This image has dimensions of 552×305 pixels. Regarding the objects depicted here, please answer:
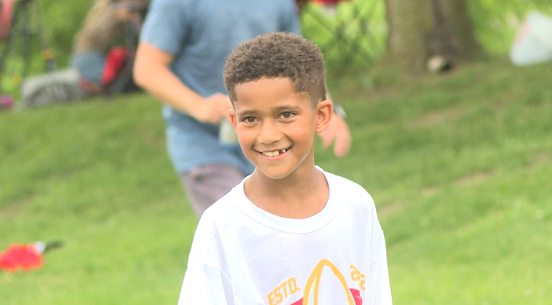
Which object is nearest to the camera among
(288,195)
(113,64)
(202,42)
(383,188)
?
(288,195)

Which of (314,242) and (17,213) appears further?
(17,213)

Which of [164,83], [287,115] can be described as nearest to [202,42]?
[164,83]

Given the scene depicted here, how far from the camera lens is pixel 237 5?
13.7 feet

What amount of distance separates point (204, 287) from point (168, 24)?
1865mm

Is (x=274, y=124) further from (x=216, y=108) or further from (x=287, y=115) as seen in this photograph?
(x=216, y=108)

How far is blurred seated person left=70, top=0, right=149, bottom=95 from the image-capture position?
13422 millimetres

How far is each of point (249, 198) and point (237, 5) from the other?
1.74 metres

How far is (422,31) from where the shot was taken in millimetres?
12375

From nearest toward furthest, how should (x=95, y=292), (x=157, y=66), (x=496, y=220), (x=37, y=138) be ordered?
(x=157, y=66), (x=95, y=292), (x=496, y=220), (x=37, y=138)

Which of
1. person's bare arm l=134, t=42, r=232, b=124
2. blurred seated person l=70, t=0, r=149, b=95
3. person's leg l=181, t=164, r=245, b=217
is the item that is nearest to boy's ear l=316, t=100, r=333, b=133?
person's bare arm l=134, t=42, r=232, b=124

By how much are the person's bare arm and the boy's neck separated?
3.59 ft

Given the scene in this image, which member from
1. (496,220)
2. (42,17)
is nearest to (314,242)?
(496,220)

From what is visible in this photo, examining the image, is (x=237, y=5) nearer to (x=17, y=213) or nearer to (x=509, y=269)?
(x=509, y=269)

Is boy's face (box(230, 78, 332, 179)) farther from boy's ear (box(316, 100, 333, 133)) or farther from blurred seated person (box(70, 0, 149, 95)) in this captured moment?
blurred seated person (box(70, 0, 149, 95))
